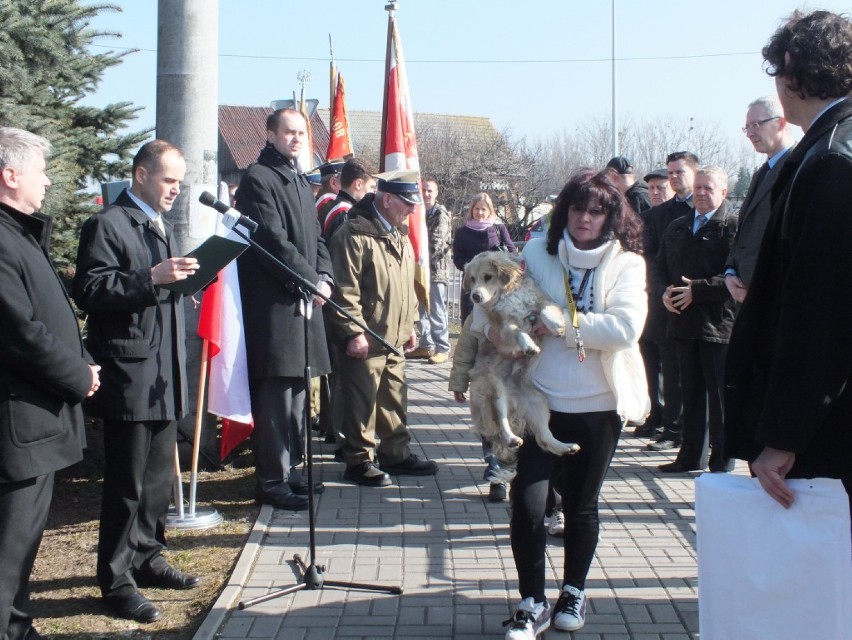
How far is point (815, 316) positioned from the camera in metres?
2.46

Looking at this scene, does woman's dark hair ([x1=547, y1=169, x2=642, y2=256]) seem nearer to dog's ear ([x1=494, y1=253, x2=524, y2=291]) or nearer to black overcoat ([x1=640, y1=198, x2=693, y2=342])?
dog's ear ([x1=494, y1=253, x2=524, y2=291])

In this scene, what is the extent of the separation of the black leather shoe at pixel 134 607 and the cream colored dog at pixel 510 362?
170cm

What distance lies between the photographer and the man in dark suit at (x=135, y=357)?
13.8 feet

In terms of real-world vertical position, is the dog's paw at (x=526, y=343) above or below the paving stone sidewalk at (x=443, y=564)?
above

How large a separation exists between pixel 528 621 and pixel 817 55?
2453 millimetres

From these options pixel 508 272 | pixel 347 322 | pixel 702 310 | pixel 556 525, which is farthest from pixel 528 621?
pixel 702 310

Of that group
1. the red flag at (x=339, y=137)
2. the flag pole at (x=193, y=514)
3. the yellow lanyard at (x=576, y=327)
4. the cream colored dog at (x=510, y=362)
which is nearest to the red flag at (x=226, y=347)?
the flag pole at (x=193, y=514)

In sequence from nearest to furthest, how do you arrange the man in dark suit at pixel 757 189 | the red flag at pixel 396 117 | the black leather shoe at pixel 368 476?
1. the man in dark suit at pixel 757 189
2. the black leather shoe at pixel 368 476
3. the red flag at pixel 396 117

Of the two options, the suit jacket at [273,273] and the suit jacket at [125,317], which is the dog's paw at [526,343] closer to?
the suit jacket at [125,317]

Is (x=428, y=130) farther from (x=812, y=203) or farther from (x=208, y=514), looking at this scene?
(x=812, y=203)

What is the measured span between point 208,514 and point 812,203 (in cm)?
427

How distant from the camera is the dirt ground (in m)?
4.26

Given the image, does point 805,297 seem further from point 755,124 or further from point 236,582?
point 755,124

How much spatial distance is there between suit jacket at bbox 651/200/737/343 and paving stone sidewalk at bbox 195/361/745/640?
1075 millimetres
